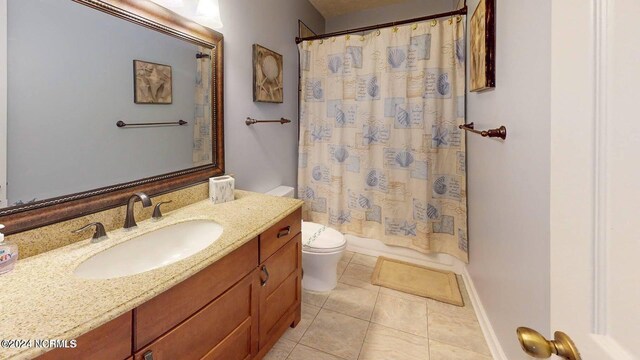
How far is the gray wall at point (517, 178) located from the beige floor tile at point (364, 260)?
3.07ft

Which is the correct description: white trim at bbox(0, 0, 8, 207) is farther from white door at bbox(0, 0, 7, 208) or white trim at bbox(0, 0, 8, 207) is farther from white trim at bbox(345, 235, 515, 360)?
white trim at bbox(345, 235, 515, 360)

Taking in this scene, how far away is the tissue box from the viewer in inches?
62.7

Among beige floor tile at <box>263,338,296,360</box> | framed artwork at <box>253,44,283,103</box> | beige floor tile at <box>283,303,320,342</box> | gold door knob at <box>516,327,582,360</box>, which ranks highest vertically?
framed artwork at <box>253,44,283,103</box>

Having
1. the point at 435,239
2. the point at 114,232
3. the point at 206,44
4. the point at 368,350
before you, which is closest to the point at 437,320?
the point at 368,350

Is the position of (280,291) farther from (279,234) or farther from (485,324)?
(485,324)

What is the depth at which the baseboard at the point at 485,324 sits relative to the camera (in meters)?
1.44

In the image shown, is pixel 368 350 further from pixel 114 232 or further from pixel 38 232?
pixel 38 232

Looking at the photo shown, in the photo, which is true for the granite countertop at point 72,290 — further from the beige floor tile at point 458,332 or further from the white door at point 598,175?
the beige floor tile at point 458,332

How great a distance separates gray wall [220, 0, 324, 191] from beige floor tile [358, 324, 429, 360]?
1.30 metres

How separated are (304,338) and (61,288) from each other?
1.22 meters

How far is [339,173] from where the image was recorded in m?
2.67

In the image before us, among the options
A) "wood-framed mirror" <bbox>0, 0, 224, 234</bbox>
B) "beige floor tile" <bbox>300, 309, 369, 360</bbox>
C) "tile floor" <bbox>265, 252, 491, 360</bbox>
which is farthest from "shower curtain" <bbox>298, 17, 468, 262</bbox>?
Result: "wood-framed mirror" <bbox>0, 0, 224, 234</bbox>

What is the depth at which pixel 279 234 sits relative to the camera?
1.41 metres

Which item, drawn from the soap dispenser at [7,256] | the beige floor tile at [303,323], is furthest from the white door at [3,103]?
the beige floor tile at [303,323]
